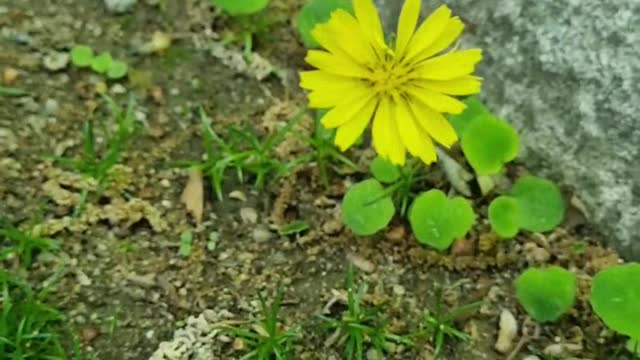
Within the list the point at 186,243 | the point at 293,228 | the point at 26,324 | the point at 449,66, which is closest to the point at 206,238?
the point at 186,243

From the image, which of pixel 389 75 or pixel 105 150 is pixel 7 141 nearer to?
pixel 105 150

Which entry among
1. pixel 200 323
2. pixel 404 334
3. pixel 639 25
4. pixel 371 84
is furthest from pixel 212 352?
pixel 639 25

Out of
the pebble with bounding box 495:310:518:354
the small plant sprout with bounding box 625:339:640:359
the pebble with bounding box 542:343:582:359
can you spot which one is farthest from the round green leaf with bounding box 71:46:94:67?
the small plant sprout with bounding box 625:339:640:359

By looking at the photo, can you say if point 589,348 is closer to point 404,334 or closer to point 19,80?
point 404,334

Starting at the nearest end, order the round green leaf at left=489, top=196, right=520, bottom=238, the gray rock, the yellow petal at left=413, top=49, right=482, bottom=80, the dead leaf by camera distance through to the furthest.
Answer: the yellow petal at left=413, top=49, right=482, bottom=80, the round green leaf at left=489, top=196, right=520, bottom=238, the dead leaf, the gray rock

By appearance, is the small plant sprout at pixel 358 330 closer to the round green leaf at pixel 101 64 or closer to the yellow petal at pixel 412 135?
the yellow petal at pixel 412 135

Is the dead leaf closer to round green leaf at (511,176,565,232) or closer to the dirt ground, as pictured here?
the dirt ground
